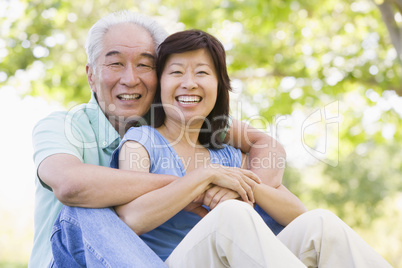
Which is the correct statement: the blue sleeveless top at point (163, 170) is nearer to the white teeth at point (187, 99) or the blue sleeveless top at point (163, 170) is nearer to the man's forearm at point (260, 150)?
the white teeth at point (187, 99)

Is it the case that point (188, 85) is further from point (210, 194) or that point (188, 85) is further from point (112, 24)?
point (112, 24)

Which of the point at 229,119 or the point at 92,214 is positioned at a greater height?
the point at 229,119

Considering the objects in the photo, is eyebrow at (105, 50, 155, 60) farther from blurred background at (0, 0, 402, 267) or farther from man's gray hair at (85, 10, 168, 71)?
blurred background at (0, 0, 402, 267)

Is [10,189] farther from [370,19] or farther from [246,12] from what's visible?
[370,19]

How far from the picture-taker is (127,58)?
2.56 meters

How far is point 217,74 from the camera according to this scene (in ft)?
7.95

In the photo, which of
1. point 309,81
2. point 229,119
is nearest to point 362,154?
point 309,81

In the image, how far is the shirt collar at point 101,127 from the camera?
2.43 m

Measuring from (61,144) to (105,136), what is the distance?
333 millimetres

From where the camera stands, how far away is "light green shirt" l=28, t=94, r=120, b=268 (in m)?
2.16

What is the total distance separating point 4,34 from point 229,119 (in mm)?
5136

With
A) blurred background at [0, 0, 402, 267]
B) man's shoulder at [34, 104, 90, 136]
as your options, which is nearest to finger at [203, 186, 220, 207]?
man's shoulder at [34, 104, 90, 136]

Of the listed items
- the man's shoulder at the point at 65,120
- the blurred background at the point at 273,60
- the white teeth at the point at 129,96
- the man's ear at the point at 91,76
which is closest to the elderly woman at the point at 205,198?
the white teeth at the point at 129,96

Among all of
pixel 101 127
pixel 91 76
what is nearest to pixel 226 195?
pixel 101 127
